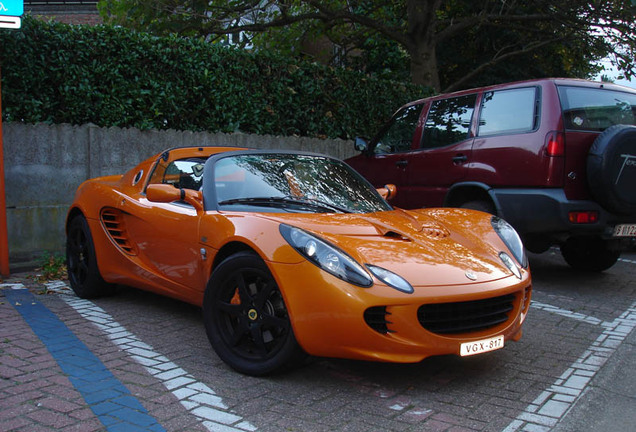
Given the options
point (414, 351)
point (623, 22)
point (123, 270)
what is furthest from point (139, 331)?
point (623, 22)

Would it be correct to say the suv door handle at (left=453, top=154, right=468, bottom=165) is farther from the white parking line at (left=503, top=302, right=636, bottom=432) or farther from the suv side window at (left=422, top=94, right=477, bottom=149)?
the white parking line at (left=503, top=302, right=636, bottom=432)

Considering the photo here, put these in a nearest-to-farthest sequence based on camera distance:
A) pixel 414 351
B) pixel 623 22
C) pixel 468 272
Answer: pixel 414 351 < pixel 468 272 < pixel 623 22

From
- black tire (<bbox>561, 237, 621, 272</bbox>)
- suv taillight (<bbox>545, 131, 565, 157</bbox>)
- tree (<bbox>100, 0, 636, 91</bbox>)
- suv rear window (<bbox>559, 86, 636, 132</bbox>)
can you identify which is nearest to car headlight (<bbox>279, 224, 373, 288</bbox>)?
suv taillight (<bbox>545, 131, 565, 157</bbox>)

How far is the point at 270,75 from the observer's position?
9.47 metres

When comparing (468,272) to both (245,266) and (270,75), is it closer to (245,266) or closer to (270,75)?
(245,266)

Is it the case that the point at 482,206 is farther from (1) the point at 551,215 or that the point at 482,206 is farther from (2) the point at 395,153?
(2) the point at 395,153

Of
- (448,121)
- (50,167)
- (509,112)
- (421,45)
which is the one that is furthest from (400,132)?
(421,45)

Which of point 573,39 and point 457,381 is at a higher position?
point 573,39

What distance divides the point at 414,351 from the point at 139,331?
2268 millimetres

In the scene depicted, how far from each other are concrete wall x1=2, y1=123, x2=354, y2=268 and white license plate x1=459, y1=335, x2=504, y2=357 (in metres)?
5.49

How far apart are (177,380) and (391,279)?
1.38m

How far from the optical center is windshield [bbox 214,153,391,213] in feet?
13.9

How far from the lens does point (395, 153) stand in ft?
25.0

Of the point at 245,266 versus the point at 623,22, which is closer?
the point at 245,266
